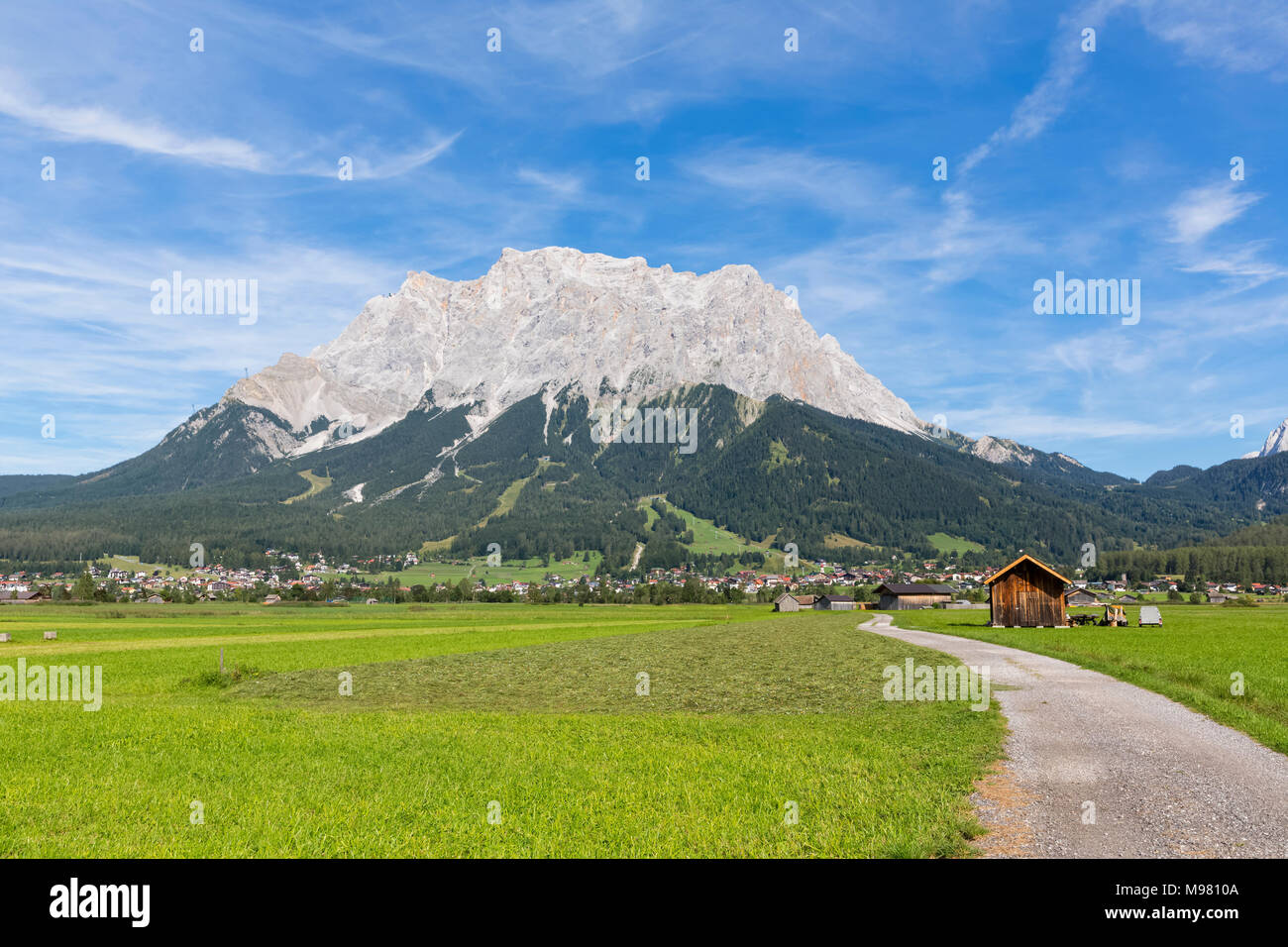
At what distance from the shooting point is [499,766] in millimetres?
17453

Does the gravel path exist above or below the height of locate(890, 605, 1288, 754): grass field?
above

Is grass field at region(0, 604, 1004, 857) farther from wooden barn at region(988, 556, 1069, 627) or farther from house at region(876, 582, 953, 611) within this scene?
house at region(876, 582, 953, 611)

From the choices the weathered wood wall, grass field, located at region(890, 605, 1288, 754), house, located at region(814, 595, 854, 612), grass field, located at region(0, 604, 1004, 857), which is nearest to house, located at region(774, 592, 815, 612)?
house, located at region(814, 595, 854, 612)

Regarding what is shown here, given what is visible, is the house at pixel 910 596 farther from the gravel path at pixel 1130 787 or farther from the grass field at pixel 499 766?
the gravel path at pixel 1130 787

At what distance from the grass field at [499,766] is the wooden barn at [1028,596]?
4312 centimetres

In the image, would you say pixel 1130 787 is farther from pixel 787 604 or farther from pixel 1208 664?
pixel 787 604

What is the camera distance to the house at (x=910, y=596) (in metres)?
158

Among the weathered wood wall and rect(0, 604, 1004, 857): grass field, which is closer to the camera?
rect(0, 604, 1004, 857): grass field

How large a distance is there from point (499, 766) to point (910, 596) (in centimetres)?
15527

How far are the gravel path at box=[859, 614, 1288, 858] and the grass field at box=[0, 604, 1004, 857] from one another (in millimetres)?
870

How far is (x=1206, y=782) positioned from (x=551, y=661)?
39.4 meters

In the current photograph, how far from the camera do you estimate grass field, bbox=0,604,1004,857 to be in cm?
1159
